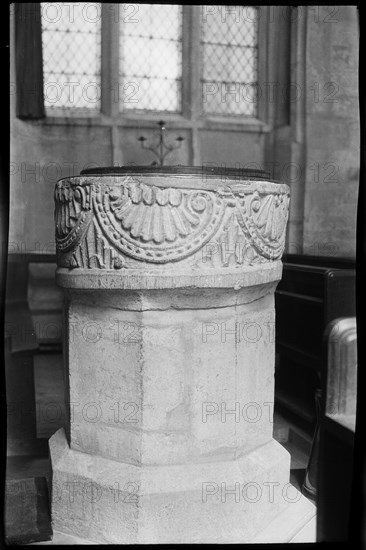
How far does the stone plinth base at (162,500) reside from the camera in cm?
176

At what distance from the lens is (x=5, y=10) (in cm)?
139

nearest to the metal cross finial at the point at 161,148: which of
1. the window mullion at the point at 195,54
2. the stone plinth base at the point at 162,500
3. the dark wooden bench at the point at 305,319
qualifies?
the window mullion at the point at 195,54

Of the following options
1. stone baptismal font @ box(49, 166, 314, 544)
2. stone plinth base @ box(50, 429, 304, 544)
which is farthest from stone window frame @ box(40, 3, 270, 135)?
stone plinth base @ box(50, 429, 304, 544)

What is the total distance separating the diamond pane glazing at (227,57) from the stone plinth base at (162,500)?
13.2ft

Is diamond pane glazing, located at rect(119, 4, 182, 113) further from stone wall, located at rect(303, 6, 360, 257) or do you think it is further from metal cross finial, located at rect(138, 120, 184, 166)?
stone wall, located at rect(303, 6, 360, 257)

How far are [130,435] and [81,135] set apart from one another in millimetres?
3657

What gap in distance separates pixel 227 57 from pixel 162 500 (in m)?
4.44

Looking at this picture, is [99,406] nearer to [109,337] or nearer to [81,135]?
[109,337]

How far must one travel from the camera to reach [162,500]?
1755 millimetres

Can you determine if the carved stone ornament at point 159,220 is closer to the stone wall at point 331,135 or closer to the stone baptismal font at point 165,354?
the stone baptismal font at point 165,354

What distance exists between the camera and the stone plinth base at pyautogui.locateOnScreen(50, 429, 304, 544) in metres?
1.76

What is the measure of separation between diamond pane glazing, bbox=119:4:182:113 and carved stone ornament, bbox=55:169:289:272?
11.2 ft

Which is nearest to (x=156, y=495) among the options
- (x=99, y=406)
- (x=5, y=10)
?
(x=99, y=406)

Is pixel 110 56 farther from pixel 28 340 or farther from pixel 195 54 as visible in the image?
pixel 28 340
